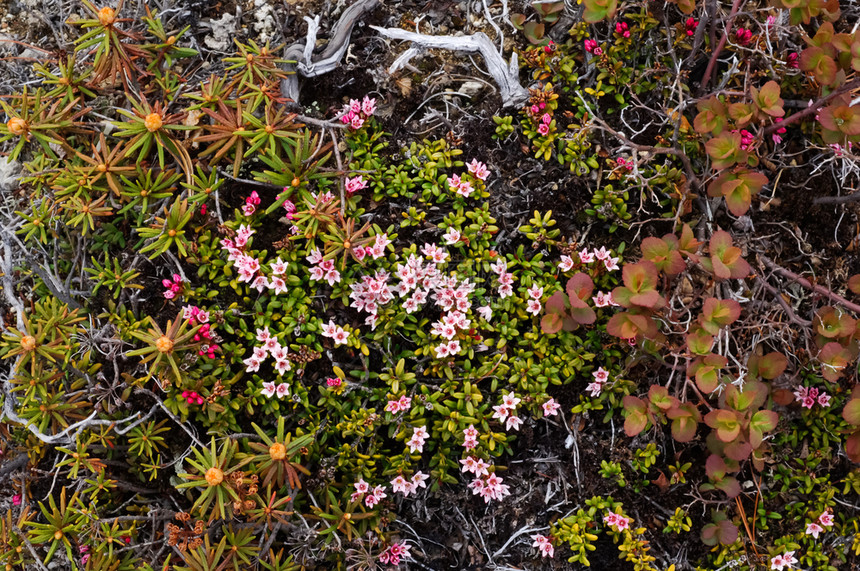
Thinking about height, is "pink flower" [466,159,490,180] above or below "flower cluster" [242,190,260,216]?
above

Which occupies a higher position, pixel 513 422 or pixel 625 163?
pixel 625 163

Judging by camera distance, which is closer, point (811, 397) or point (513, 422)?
point (513, 422)

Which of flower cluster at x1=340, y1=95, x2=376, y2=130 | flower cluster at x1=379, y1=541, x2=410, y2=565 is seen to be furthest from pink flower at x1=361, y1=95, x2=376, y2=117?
flower cluster at x1=379, y1=541, x2=410, y2=565

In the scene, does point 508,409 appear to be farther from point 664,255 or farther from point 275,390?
point 275,390

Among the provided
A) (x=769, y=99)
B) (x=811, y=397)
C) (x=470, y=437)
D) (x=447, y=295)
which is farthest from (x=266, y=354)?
(x=811, y=397)

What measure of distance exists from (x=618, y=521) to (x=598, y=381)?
31.5 inches

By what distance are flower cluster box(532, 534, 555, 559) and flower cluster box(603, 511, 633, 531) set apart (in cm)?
35

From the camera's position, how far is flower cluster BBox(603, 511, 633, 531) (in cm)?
345

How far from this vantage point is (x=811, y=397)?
12.0 feet

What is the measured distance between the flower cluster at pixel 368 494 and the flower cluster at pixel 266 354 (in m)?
0.69

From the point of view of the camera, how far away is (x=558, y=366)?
362cm

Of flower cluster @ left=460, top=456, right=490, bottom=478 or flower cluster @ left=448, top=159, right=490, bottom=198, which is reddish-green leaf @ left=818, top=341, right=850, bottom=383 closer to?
flower cluster @ left=460, top=456, right=490, bottom=478

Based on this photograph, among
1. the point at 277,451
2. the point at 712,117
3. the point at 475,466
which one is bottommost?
the point at 475,466

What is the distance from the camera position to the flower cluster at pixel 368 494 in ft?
11.3
